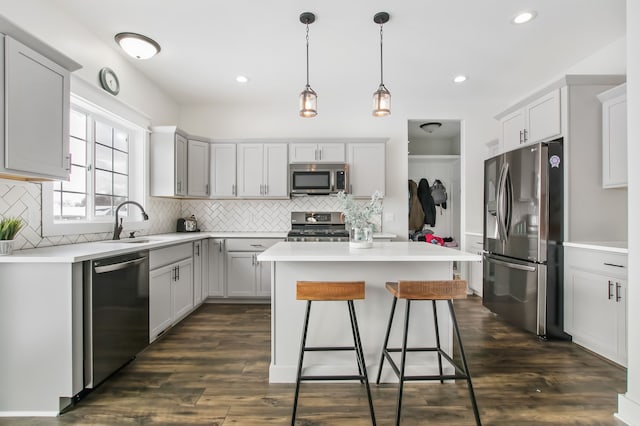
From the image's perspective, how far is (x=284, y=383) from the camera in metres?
2.06

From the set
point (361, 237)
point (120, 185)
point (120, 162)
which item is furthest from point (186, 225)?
point (361, 237)

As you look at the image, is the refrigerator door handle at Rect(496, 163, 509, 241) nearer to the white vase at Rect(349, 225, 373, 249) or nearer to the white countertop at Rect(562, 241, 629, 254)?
the white countertop at Rect(562, 241, 629, 254)

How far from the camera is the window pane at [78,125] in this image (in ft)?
8.63

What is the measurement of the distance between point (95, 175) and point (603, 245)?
14.6 feet

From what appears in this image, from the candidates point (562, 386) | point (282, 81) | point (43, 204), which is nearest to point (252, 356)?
point (43, 204)

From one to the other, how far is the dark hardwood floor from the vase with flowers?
980mm

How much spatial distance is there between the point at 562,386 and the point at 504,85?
11.0 feet

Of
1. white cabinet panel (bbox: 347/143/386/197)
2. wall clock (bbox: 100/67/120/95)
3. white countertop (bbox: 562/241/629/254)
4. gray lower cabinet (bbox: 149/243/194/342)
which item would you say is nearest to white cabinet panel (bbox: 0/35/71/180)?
wall clock (bbox: 100/67/120/95)

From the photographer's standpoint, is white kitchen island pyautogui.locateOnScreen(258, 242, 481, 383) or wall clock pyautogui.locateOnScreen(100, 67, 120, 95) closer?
white kitchen island pyautogui.locateOnScreen(258, 242, 481, 383)

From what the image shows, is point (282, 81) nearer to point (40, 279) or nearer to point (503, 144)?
point (503, 144)

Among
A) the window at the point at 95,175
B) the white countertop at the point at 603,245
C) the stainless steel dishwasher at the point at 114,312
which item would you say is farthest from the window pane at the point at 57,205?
the white countertop at the point at 603,245

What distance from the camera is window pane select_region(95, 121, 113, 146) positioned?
295 cm

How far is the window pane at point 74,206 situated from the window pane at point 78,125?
→ 1.74 ft

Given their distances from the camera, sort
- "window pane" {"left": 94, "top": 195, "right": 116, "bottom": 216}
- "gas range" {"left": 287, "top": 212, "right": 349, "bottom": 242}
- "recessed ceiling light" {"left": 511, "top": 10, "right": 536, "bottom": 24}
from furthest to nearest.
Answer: "gas range" {"left": 287, "top": 212, "right": 349, "bottom": 242} → "window pane" {"left": 94, "top": 195, "right": 116, "bottom": 216} → "recessed ceiling light" {"left": 511, "top": 10, "right": 536, "bottom": 24}
